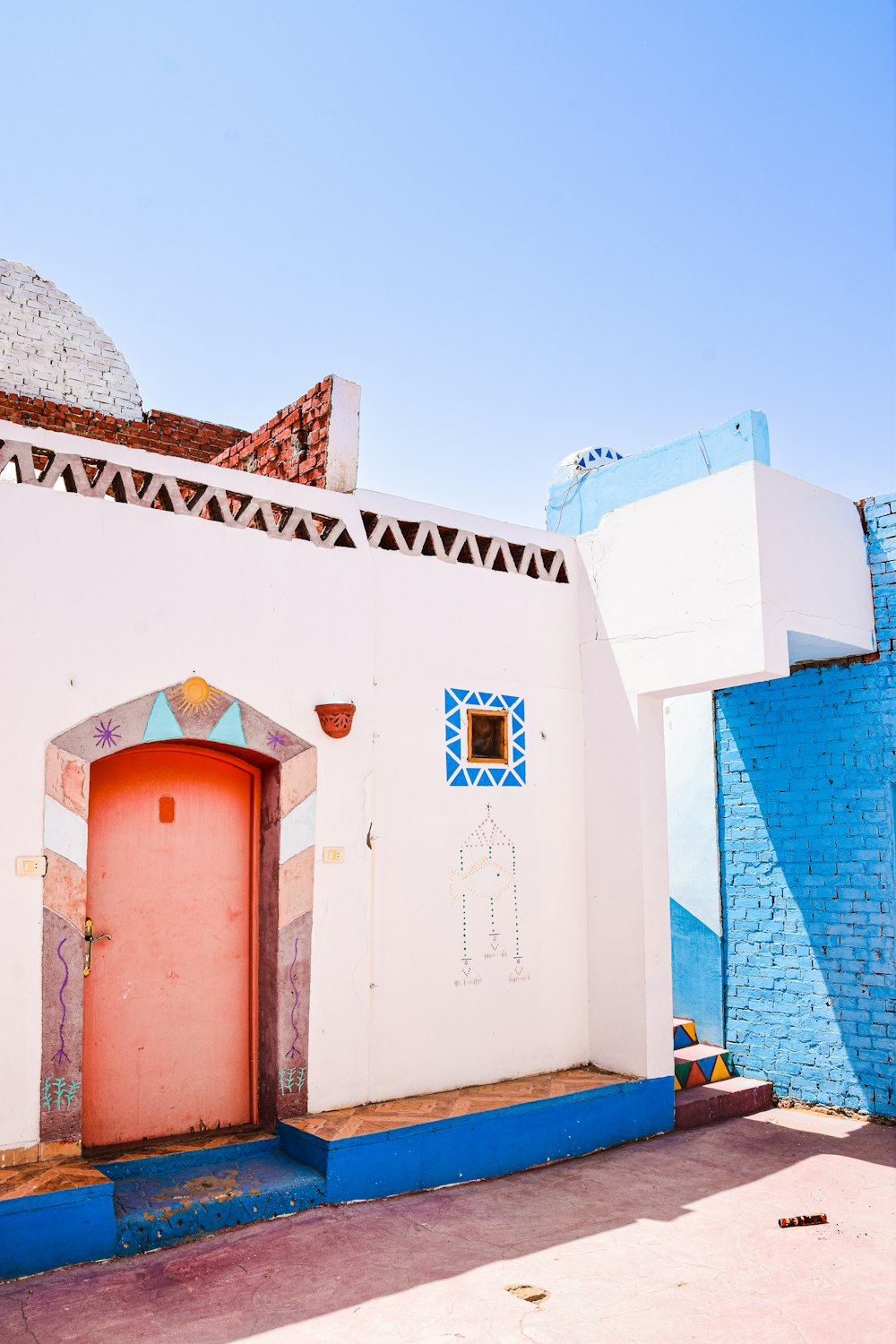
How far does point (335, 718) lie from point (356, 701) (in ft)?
0.92

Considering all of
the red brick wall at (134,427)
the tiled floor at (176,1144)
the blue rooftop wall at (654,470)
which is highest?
the red brick wall at (134,427)

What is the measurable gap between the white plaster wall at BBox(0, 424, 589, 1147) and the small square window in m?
0.20

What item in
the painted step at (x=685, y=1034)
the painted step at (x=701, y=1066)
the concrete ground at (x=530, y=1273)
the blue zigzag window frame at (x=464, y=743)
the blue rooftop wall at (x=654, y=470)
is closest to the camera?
the concrete ground at (x=530, y=1273)

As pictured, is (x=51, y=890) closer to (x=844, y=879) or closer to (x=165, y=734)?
(x=165, y=734)

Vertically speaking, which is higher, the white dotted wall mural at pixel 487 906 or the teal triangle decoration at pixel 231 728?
the teal triangle decoration at pixel 231 728

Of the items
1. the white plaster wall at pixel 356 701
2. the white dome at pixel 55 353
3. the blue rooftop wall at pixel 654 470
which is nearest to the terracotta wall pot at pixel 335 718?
the white plaster wall at pixel 356 701

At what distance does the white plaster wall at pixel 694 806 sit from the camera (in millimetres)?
7555

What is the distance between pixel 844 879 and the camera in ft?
22.0

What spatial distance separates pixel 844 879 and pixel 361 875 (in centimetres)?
339

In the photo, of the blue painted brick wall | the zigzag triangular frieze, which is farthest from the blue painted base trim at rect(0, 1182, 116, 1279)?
the blue painted brick wall

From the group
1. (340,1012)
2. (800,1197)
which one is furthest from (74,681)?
(800,1197)

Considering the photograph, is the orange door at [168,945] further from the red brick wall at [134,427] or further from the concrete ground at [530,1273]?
the red brick wall at [134,427]

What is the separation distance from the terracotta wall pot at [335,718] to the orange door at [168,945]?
545 millimetres

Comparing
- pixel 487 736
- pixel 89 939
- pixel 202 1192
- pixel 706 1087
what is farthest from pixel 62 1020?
pixel 706 1087
